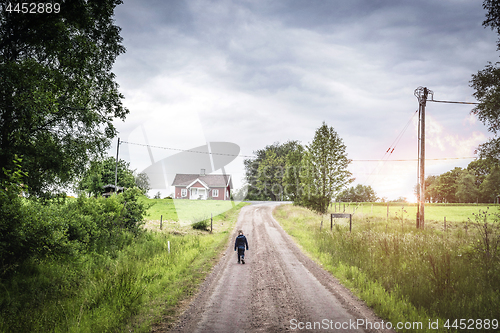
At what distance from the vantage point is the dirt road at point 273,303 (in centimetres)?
553

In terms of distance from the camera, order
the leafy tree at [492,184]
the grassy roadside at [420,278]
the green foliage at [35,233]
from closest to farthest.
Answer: the grassy roadside at [420,278]
the green foliage at [35,233]
the leafy tree at [492,184]

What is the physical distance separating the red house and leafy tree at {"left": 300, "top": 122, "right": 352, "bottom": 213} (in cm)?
3846

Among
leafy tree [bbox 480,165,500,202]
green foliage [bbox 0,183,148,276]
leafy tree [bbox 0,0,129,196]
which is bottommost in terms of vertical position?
green foliage [bbox 0,183,148,276]

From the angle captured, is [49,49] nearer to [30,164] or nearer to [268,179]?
[30,164]

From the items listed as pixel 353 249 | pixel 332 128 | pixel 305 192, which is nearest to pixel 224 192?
pixel 305 192

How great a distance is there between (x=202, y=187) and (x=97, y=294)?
2306 inches

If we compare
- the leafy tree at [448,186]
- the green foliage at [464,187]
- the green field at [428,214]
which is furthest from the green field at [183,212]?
the leafy tree at [448,186]

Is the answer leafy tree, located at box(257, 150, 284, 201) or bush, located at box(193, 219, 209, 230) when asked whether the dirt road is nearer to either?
bush, located at box(193, 219, 209, 230)

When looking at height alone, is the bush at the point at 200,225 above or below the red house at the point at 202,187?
below

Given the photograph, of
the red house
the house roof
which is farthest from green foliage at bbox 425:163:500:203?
the red house

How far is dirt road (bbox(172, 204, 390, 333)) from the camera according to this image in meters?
5.53

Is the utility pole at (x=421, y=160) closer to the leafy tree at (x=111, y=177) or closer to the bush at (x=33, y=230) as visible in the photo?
the bush at (x=33, y=230)

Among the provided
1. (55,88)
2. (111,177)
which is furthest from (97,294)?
(111,177)

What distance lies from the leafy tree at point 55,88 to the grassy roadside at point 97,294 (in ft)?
10.7
